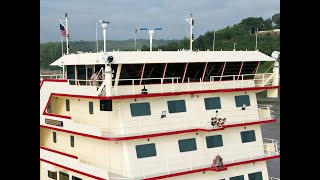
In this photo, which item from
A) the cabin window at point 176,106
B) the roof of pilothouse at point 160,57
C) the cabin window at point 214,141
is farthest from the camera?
the cabin window at point 214,141

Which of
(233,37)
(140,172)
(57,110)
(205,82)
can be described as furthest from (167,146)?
(233,37)

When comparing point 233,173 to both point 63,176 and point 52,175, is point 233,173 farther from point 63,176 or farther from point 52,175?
point 52,175

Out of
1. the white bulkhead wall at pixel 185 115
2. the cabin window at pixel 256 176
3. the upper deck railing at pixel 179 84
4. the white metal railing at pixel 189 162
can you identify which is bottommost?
the cabin window at pixel 256 176

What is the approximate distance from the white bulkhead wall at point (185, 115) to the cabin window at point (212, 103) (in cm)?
14

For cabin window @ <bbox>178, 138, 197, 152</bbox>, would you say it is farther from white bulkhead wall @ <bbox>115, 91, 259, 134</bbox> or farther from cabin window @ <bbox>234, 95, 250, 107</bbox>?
cabin window @ <bbox>234, 95, 250, 107</bbox>

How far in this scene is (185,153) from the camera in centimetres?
1652

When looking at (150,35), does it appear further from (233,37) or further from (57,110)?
(233,37)

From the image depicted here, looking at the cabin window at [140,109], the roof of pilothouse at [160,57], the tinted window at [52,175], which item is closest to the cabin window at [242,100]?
the roof of pilothouse at [160,57]

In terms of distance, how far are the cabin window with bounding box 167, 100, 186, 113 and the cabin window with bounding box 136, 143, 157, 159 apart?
5.57 ft

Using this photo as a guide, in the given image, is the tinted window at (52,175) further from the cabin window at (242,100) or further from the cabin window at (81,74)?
the cabin window at (242,100)

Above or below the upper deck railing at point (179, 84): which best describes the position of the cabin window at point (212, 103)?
below

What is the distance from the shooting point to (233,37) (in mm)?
91562

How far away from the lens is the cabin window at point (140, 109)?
50.5ft

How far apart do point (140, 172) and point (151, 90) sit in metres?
3.24
